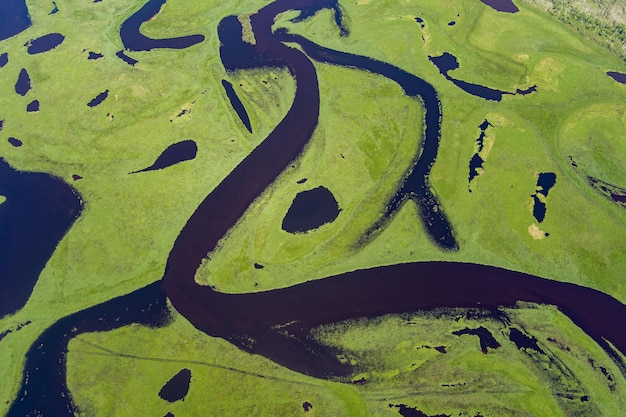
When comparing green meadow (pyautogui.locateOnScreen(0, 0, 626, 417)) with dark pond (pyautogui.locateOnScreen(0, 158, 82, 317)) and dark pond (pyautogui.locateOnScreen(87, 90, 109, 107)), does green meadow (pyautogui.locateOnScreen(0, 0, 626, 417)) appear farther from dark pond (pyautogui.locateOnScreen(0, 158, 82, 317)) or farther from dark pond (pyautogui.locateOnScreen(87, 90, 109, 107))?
dark pond (pyautogui.locateOnScreen(0, 158, 82, 317))

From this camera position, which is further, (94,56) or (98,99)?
(94,56)

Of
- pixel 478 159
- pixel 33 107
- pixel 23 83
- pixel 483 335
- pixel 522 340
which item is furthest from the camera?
pixel 23 83

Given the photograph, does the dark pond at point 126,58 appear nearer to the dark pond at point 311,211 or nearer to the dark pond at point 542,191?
the dark pond at point 311,211

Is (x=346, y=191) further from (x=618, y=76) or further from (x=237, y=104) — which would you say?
(x=618, y=76)

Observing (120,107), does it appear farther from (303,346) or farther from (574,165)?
(574,165)

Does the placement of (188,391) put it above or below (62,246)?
below

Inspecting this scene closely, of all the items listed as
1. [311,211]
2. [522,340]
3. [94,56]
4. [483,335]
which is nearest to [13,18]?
[94,56]

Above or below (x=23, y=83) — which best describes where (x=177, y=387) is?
below

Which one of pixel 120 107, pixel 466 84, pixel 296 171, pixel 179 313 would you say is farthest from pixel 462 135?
pixel 120 107
